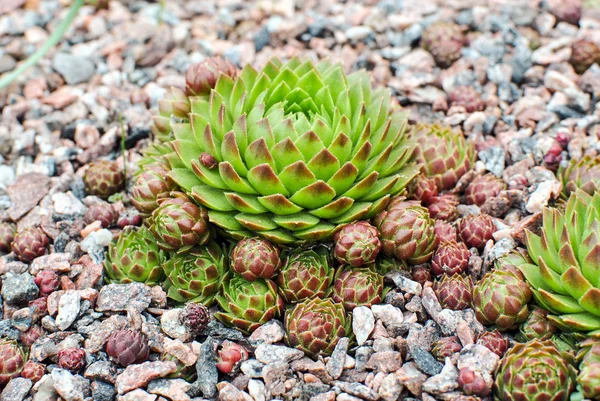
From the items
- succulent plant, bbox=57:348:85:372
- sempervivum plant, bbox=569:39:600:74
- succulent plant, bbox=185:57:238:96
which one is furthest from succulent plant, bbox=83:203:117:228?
sempervivum plant, bbox=569:39:600:74

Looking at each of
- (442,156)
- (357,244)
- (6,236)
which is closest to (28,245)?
(6,236)

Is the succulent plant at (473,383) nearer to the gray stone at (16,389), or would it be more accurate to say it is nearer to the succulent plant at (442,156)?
the succulent plant at (442,156)

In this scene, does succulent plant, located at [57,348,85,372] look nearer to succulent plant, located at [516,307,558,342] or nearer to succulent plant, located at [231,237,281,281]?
succulent plant, located at [231,237,281,281]

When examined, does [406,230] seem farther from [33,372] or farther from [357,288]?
[33,372]

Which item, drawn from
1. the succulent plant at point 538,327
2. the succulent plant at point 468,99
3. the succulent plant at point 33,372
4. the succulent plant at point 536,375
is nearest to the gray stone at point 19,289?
the succulent plant at point 33,372

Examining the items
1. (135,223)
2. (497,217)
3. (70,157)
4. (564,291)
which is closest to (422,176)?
(497,217)

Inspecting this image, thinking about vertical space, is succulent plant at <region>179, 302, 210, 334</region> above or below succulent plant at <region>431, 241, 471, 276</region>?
below
